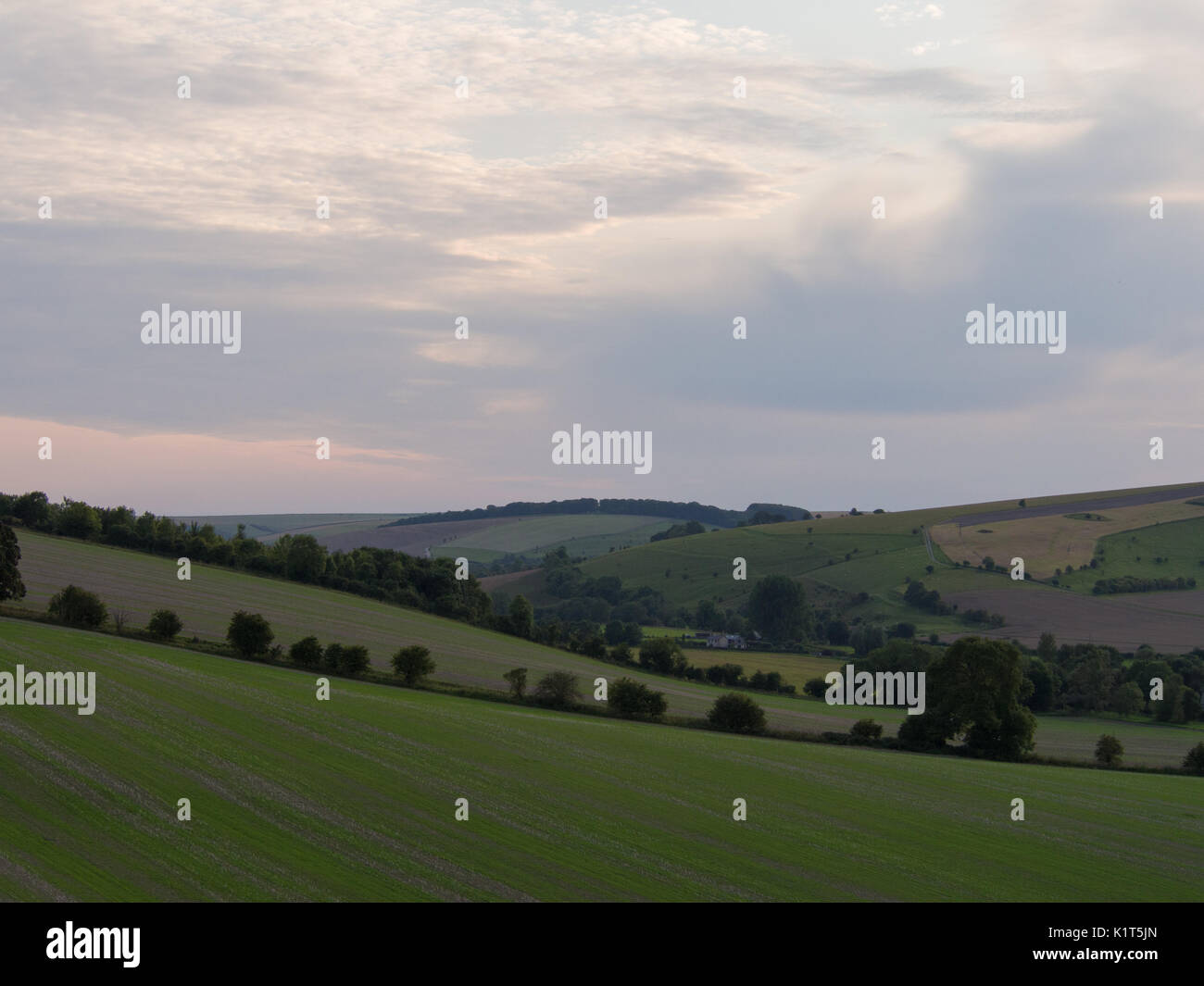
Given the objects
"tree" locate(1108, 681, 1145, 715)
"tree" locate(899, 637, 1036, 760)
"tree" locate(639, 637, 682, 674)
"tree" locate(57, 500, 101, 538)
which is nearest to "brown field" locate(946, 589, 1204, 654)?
"tree" locate(1108, 681, 1145, 715)

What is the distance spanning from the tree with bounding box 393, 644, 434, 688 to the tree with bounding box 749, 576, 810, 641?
78.4m

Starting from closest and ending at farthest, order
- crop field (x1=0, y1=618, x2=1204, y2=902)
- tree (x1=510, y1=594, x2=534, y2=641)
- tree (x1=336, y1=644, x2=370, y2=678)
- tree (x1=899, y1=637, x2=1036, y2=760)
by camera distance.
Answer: crop field (x1=0, y1=618, x2=1204, y2=902), tree (x1=899, y1=637, x2=1036, y2=760), tree (x1=336, y1=644, x2=370, y2=678), tree (x1=510, y1=594, x2=534, y2=641)

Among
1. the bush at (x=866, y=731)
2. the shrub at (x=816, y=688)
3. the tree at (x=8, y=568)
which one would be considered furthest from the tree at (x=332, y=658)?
the shrub at (x=816, y=688)

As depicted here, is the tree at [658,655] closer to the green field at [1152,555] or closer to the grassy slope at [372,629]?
the grassy slope at [372,629]

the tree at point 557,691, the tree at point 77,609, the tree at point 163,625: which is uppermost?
the tree at point 77,609

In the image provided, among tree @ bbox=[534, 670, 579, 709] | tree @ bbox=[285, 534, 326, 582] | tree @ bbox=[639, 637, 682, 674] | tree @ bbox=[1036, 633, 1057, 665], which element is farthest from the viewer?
tree @ bbox=[1036, 633, 1057, 665]

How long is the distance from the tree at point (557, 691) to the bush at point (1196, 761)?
3788 centimetres

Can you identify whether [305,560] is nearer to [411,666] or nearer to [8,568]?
[8,568]

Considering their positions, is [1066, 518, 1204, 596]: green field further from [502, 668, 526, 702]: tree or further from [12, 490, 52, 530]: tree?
[12, 490, 52, 530]: tree

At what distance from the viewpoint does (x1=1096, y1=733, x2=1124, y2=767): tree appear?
218 ft

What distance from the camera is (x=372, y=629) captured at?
87812 mm

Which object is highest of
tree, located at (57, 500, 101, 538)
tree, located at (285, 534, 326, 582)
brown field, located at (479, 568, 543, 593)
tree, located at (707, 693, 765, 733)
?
tree, located at (57, 500, 101, 538)

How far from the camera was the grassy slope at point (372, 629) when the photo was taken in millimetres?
74812

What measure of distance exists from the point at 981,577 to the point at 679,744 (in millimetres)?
98592
